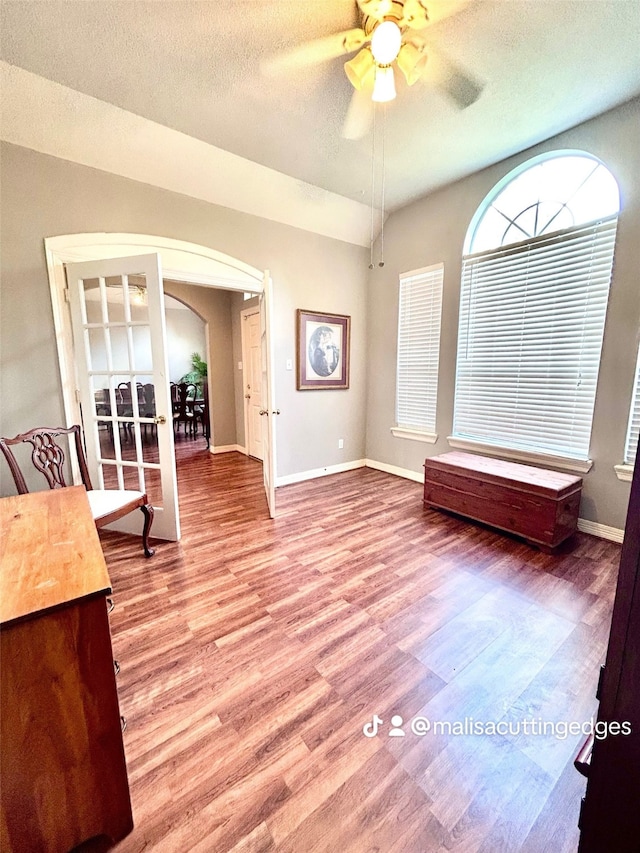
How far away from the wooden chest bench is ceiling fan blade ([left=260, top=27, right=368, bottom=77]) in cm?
282

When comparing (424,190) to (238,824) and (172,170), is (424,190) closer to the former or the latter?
(172,170)

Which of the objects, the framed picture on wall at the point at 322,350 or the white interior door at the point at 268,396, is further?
the framed picture on wall at the point at 322,350

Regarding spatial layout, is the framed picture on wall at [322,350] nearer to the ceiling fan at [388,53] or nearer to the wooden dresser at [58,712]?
the ceiling fan at [388,53]

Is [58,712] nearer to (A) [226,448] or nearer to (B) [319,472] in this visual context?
(B) [319,472]

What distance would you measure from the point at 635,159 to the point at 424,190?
165 cm

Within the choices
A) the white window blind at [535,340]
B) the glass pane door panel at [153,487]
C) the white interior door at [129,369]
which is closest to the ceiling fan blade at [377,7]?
the white interior door at [129,369]

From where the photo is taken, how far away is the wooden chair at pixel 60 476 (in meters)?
2.03

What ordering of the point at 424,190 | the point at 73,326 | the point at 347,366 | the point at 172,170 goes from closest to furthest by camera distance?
1. the point at 73,326
2. the point at 172,170
3. the point at 424,190
4. the point at 347,366

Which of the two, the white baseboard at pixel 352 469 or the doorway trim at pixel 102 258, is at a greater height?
the doorway trim at pixel 102 258

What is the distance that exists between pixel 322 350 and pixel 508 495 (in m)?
2.50

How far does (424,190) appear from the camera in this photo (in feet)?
11.2

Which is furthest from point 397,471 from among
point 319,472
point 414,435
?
point 319,472

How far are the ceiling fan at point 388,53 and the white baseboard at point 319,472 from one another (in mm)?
3292

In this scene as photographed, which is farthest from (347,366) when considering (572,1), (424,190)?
(572,1)
